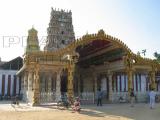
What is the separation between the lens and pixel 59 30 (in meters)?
56.2

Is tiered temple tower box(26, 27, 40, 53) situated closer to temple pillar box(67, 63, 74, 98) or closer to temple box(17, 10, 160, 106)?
temple box(17, 10, 160, 106)

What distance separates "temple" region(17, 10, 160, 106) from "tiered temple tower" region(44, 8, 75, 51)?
17431mm

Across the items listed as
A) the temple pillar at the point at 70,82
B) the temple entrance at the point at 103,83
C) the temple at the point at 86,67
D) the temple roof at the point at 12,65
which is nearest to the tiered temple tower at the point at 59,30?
the temple roof at the point at 12,65

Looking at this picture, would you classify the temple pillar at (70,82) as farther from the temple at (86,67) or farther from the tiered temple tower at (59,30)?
the tiered temple tower at (59,30)

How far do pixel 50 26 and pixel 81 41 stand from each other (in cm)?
3079

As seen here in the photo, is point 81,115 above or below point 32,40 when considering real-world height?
below

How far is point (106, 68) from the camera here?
31.3 meters

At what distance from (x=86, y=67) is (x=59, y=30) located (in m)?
22.1

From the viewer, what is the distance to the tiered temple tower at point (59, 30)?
54.1 meters

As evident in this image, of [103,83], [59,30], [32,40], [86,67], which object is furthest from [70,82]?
[59,30]

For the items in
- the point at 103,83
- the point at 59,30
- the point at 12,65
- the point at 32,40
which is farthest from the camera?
the point at 59,30

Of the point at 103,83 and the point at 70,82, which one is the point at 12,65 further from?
the point at 70,82

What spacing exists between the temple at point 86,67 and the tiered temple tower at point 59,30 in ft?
57.2

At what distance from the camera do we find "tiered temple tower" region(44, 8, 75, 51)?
2130 inches
